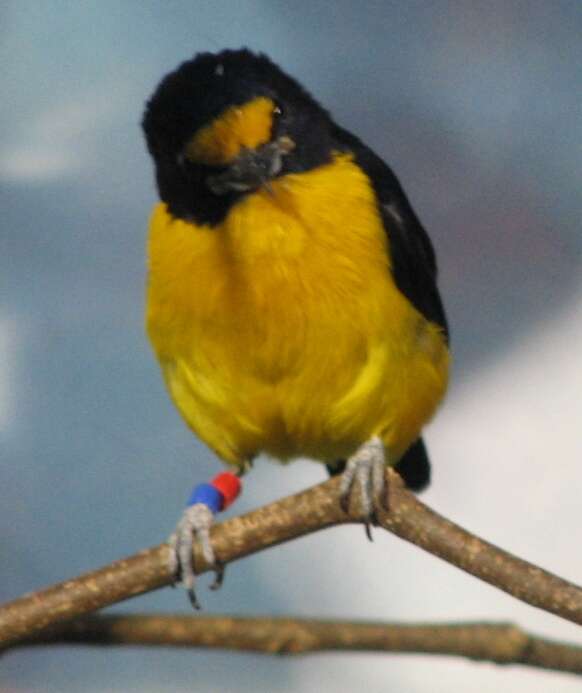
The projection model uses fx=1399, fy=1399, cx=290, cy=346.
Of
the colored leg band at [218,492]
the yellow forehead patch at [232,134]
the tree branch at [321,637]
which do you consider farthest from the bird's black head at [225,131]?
the tree branch at [321,637]

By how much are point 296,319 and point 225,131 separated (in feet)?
0.78

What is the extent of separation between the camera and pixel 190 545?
4.38 ft

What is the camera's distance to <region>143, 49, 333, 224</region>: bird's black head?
133 cm

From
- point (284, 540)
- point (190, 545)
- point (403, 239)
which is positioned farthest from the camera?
point (403, 239)

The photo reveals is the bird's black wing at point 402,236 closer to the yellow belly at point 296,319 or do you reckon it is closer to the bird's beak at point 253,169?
the yellow belly at point 296,319

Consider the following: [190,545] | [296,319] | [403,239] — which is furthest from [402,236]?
[190,545]

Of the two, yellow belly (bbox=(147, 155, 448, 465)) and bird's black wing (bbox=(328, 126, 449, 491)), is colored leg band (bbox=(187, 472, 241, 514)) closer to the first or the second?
yellow belly (bbox=(147, 155, 448, 465))

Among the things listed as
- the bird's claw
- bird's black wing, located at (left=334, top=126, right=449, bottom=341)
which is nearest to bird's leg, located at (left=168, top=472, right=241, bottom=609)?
the bird's claw

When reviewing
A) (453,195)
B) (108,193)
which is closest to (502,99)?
(453,195)

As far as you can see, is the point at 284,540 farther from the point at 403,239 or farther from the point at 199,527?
the point at 403,239

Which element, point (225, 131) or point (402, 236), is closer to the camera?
point (225, 131)

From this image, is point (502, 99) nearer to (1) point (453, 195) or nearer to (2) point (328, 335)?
(1) point (453, 195)

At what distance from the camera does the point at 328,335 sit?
1472 millimetres

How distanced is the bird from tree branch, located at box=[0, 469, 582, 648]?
0.09 m
